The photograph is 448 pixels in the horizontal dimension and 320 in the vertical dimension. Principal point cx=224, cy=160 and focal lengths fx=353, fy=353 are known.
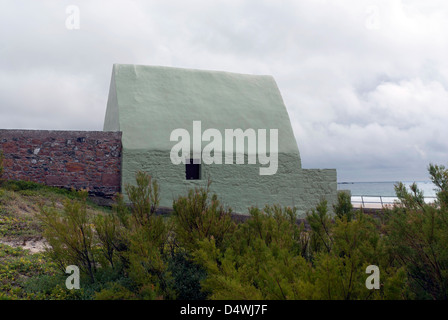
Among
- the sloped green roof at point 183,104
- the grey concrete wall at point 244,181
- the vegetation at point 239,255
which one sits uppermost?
the sloped green roof at point 183,104

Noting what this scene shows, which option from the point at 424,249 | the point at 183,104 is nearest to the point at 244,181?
the point at 183,104

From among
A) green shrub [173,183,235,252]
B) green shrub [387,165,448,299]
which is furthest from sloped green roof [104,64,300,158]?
green shrub [387,165,448,299]

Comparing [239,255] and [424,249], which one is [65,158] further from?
[424,249]

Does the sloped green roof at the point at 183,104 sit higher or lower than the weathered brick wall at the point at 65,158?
higher

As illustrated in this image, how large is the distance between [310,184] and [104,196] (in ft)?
24.6

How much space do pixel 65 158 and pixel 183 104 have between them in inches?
181

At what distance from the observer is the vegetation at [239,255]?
2.80 metres

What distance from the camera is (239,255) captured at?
3807mm

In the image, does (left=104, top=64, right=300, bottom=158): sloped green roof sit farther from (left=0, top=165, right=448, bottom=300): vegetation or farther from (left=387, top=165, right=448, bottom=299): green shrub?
(left=387, top=165, right=448, bottom=299): green shrub

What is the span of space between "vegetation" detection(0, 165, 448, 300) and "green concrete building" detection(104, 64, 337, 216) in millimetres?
6371

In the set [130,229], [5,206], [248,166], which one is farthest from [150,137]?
[130,229]

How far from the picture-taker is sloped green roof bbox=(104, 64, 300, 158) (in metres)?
12.4

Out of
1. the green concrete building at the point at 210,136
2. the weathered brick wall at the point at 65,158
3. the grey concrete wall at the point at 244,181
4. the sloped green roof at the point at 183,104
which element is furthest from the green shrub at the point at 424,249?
the weathered brick wall at the point at 65,158

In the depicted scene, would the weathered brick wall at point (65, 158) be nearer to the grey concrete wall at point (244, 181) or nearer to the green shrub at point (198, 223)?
the grey concrete wall at point (244, 181)
